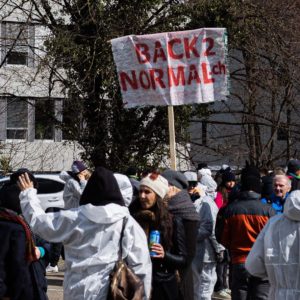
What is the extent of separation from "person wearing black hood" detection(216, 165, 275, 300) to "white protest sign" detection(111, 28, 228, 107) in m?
3.00

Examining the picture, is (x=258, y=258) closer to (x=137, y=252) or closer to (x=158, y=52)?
(x=137, y=252)

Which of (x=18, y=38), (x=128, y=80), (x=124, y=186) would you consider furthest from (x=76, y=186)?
(x=18, y=38)

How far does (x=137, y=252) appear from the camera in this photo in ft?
20.5

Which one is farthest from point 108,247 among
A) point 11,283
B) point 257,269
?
point 257,269

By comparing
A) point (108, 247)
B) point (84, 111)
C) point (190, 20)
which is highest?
point (190, 20)

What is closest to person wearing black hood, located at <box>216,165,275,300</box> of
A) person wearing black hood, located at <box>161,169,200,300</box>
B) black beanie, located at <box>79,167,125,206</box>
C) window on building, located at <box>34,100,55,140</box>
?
person wearing black hood, located at <box>161,169,200,300</box>

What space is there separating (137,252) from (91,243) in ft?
1.09

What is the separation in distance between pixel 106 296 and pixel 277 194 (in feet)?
12.6

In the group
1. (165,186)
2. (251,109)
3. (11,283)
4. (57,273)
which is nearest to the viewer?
(11,283)

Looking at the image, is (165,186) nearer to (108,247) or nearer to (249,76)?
(108,247)

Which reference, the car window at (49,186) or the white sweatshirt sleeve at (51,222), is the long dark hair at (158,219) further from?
the car window at (49,186)

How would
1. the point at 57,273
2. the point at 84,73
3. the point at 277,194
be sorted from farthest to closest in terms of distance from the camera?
the point at 84,73 < the point at 57,273 < the point at 277,194

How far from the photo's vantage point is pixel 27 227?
20.1 feet

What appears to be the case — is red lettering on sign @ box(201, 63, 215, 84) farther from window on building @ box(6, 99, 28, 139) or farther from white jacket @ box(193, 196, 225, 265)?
window on building @ box(6, 99, 28, 139)
